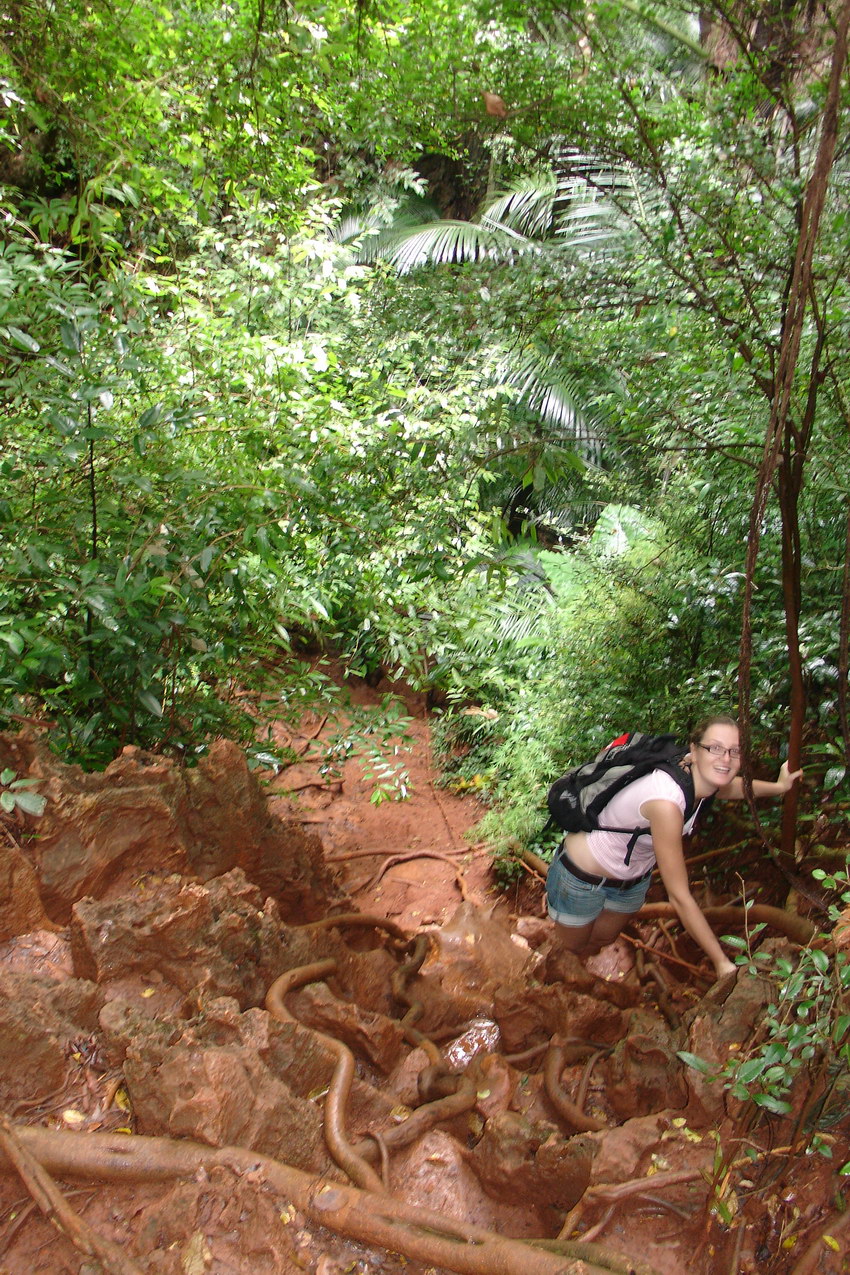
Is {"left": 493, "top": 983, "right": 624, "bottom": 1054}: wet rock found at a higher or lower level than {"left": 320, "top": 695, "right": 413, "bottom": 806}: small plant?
lower

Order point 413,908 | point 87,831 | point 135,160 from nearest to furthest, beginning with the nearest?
point 87,831 < point 135,160 < point 413,908

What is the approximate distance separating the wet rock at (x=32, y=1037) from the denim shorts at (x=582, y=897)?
203cm

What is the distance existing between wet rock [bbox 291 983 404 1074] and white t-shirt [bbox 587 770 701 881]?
1.10 m

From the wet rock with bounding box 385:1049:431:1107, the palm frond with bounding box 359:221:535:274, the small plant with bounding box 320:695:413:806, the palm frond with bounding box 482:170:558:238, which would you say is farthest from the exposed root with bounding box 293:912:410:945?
the palm frond with bounding box 482:170:558:238

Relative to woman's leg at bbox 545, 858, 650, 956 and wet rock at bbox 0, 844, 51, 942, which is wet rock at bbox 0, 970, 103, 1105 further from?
woman's leg at bbox 545, 858, 650, 956

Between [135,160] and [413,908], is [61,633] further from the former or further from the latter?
[413,908]

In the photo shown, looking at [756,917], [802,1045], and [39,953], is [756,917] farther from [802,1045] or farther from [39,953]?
[39,953]

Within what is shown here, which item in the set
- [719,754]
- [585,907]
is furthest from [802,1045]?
[585,907]

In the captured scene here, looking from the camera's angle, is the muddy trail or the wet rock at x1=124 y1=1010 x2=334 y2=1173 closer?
the muddy trail

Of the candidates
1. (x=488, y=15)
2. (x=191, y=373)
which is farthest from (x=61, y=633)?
(x=488, y=15)

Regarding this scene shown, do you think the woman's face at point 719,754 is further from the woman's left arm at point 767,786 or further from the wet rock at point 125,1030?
the wet rock at point 125,1030

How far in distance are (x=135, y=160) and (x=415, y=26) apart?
1397mm

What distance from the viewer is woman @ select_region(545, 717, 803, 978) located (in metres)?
3.10

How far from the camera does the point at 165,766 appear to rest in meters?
3.37
